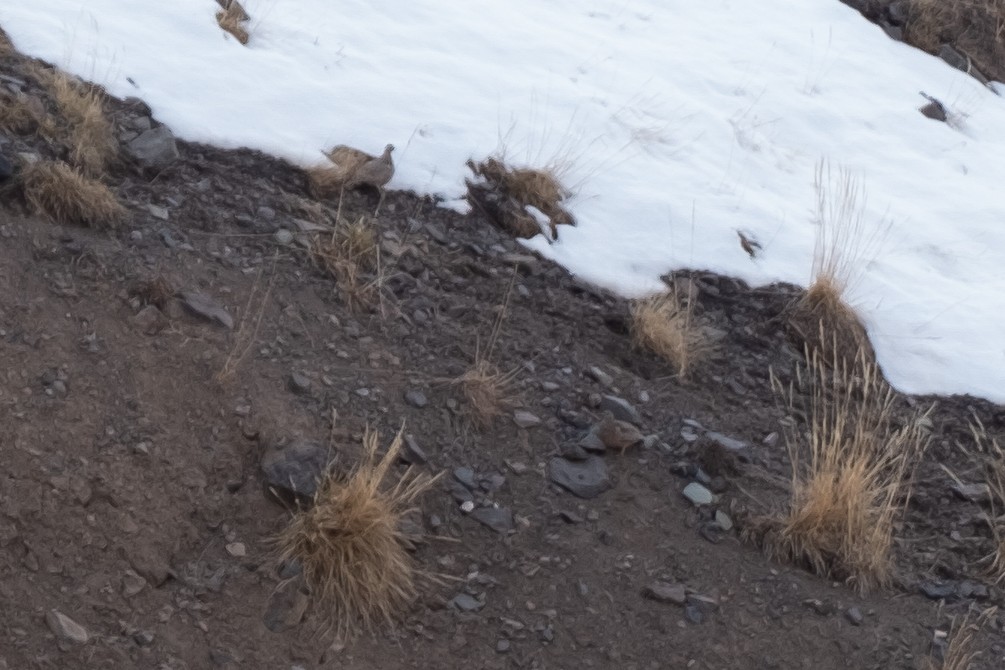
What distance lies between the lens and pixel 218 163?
4781mm

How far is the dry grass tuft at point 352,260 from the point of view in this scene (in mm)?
4348

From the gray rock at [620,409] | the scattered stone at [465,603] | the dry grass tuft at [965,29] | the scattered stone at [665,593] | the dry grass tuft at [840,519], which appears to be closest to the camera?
the scattered stone at [465,603]

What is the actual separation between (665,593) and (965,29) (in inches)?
253

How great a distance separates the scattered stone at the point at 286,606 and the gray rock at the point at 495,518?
0.66 meters

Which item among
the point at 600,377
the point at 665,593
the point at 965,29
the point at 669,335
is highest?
the point at 965,29

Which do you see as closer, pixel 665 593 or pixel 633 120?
pixel 665 593

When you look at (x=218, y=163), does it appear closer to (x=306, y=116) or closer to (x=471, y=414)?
(x=306, y=116)

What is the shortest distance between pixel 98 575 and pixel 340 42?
141 inches

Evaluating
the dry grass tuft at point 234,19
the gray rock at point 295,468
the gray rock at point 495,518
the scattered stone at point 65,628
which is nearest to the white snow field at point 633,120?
the dry grass tuft at point 234,19

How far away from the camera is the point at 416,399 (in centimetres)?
402

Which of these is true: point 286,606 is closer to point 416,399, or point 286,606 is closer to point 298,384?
point 298,384

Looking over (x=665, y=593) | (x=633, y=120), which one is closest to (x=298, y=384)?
(x=665, y=593)

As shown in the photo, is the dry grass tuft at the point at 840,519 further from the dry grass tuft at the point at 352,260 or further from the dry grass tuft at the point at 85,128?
the dry grass tuft at the point at 85,128

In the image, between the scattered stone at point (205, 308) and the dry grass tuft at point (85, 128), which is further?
the dry grass tuft at point (85, 128)
